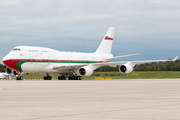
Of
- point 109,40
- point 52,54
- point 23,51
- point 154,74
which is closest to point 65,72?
point 52,54

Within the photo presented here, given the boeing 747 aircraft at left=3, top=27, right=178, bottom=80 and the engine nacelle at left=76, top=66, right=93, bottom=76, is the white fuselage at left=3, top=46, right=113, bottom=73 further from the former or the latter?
the engine nacelle at left=76, top=66, right=93, bottom=76

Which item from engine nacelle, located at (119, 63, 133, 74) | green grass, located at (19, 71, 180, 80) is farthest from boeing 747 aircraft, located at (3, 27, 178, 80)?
green grass, located at (19, 71, 180, 80)

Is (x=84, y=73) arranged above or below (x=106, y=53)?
below

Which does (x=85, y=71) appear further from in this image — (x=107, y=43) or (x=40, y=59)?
(x=107, y=43)

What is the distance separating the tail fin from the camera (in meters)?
50.6

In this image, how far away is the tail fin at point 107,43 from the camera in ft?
166

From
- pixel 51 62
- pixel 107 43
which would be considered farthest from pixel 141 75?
pixel 51 62

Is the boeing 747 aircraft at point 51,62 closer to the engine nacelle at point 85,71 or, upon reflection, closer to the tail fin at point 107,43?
the engine nacelle at point 85,71

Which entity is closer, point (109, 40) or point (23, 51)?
point (23, 51)

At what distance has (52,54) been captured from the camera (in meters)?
40.8
